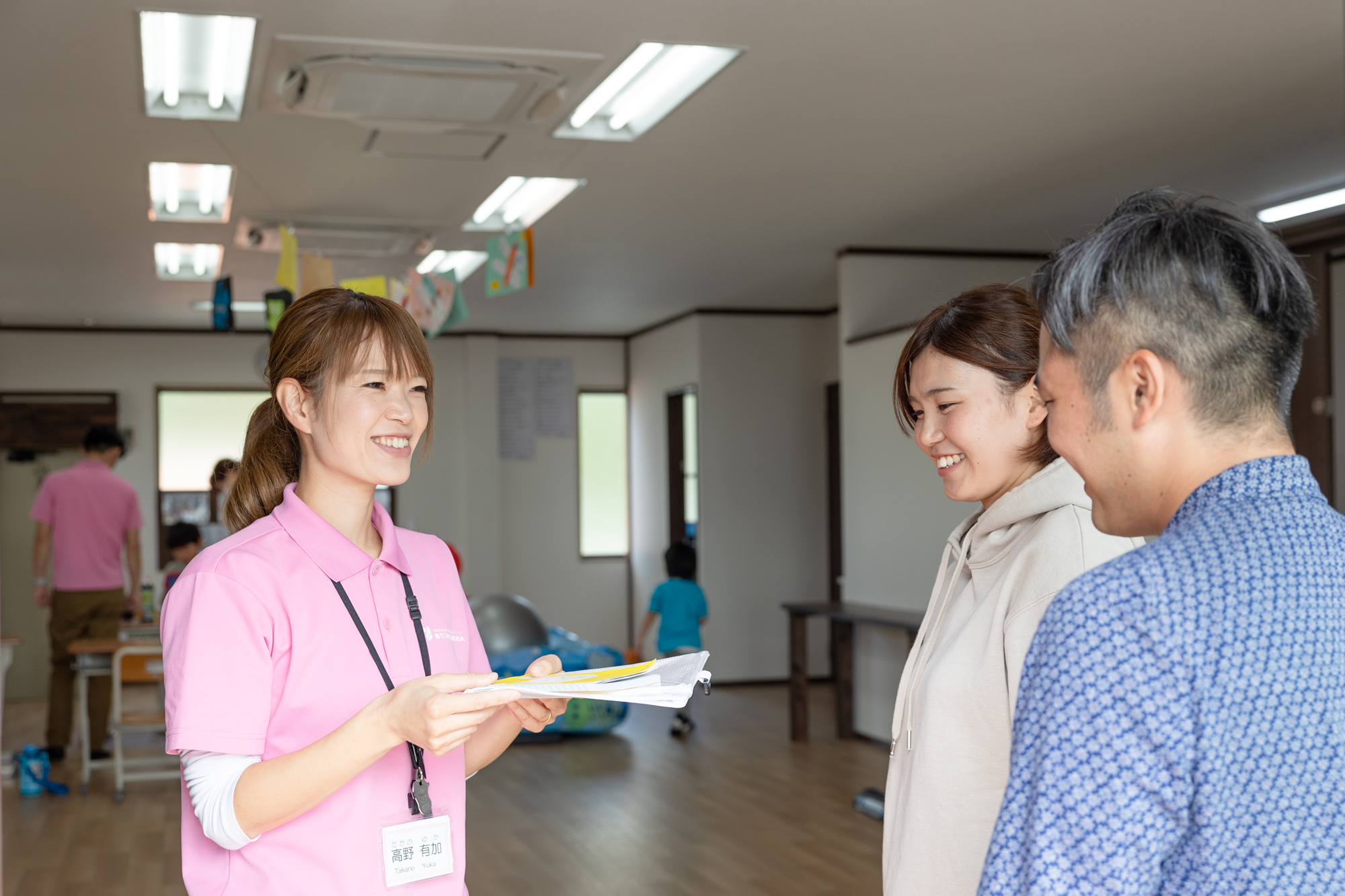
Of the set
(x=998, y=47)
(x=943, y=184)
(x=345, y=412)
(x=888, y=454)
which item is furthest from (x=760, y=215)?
(x=345, y=412)

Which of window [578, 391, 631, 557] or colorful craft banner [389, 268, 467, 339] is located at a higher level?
colorful craft banner [389, 268, 467, 339]

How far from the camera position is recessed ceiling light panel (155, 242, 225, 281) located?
627 centimetres

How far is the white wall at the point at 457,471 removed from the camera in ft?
29.2

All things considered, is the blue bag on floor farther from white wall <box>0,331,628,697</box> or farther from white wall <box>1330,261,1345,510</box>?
white wall <box>1330,261,1345,510</box>

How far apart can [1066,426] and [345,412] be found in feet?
2.96

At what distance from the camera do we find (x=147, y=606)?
6.61 meters

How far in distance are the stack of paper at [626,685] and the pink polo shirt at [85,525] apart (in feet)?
18.5

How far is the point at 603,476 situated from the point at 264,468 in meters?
8.72

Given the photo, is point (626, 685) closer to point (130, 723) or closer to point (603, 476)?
point (130, 723)

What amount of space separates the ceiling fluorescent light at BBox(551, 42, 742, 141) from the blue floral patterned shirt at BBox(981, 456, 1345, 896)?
2795 millimetres

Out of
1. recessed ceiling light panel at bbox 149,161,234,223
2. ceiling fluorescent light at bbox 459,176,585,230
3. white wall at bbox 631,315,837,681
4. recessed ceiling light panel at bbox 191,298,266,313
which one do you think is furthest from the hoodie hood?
recessed ceiling light panel at bbox 191,298,266,313

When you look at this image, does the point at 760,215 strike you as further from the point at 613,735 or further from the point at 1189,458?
the point at 1189,458

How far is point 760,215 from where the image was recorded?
5.67 metres

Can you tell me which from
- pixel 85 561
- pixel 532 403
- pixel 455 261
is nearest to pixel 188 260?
pixel 455 261
